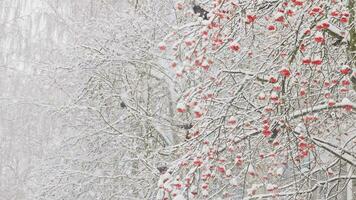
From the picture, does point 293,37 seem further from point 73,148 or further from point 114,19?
point 73,148

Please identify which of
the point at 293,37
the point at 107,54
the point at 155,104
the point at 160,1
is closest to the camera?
the point at 293,37

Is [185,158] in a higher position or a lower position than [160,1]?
lower

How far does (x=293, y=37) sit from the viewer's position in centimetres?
379

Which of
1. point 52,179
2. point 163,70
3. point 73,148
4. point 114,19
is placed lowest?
point 52,179

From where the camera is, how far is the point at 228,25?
381 centimetres

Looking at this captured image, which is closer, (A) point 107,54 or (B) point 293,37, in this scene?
(B) point 293,37

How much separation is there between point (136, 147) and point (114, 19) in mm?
2049

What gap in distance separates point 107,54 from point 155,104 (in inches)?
64.8

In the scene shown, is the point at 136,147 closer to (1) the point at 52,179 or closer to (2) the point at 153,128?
(2) the point at 153,128

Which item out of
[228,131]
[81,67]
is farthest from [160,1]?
[228,131]

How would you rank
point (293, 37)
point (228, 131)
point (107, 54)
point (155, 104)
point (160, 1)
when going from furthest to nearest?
point (155, 104) < point (160, 1) < point (107, 54) < point (228, 131) < point (293, 37)

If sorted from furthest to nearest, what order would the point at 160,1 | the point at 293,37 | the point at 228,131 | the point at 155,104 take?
1. the point at 155,104
2. the point at 160,1
3. the point at 228,131
4. the point at 293,37

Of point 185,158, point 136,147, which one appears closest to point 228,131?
point 185,158

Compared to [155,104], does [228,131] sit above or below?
below
